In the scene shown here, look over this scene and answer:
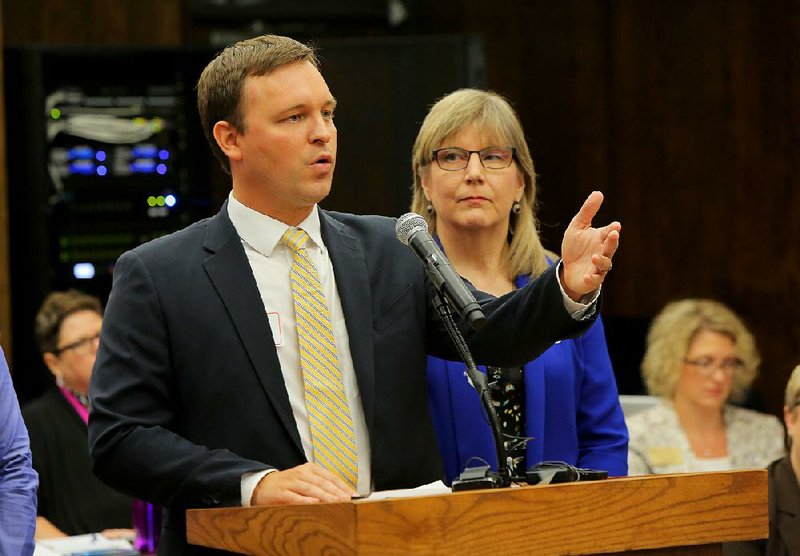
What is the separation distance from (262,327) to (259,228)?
19 cm

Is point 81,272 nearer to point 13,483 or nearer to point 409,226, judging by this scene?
point 13,483

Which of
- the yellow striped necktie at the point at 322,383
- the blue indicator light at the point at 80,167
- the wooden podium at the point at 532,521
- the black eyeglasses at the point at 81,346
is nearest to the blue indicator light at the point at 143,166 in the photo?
the blue indicator light at the point at 80,167

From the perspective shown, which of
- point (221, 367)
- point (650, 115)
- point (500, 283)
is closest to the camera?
point (221, 367)

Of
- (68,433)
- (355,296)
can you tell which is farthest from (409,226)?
(68,433)

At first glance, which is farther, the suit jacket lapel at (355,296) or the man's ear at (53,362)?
the man's ear at (53,362)

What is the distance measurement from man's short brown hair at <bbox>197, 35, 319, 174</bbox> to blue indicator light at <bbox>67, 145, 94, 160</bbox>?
3199 mm

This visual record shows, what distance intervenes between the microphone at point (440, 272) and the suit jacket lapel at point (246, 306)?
31cm

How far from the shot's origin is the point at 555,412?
2822mm

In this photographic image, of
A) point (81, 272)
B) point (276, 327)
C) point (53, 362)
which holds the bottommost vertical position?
point (53, 362)

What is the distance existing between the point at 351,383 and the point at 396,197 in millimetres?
3013

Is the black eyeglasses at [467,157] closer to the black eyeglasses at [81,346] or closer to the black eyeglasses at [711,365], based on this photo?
the black eyeglasses at [711,365]

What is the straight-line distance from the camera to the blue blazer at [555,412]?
2.77 metres

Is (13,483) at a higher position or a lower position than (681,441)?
higher

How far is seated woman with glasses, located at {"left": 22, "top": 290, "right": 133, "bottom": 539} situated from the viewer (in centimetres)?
436
